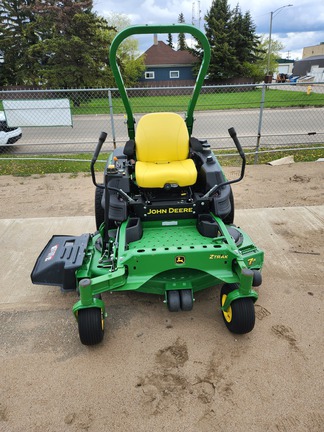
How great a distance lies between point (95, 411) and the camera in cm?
198

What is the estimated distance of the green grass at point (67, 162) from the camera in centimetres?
689

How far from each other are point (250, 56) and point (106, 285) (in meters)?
31.6

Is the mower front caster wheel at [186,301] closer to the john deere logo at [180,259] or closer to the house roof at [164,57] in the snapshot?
the john deere logo at [180,259]

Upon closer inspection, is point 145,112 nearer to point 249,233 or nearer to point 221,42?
point 249,233

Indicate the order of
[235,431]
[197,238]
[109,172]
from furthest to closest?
[109,172], [197,238], [235,431]

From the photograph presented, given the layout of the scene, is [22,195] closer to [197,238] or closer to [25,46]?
[197,238]

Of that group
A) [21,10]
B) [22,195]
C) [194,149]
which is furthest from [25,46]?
[194,149]

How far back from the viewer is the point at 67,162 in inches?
296

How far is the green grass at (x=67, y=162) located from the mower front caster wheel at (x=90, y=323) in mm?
4686

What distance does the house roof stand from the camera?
3475cm

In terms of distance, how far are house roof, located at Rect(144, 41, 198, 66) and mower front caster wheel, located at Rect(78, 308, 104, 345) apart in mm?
36002

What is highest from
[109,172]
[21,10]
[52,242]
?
[21,10]

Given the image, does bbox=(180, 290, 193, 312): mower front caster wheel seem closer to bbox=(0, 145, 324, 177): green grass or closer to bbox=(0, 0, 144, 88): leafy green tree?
bbox=(0, 145, 324, 177): green grass

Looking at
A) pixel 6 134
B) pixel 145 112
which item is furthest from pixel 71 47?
pixel 6 134
